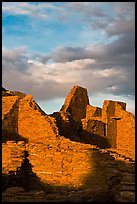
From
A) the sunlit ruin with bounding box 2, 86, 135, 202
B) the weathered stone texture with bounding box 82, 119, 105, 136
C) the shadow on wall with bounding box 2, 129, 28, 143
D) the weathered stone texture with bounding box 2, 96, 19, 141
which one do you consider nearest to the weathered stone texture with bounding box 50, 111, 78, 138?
the sunlit ruin with bounding box 2, 86, 135, 202

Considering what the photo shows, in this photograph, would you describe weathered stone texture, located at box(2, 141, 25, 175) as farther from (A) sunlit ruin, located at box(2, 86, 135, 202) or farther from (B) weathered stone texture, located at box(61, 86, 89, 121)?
(B) weathered stone texture, located at box(61, 86, 89, 121)

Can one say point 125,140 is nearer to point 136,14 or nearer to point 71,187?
point 71,187

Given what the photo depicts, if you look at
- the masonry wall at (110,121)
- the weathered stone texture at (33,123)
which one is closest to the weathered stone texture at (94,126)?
the masonry wall at (110,121)

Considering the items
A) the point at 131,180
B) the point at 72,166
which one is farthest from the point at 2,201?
the point at 72,166

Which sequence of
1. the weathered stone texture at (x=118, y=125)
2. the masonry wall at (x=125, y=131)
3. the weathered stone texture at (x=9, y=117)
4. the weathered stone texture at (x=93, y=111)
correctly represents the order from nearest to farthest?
the weathered stone texture at (x=9, y=117)
the masonry wall at (x=125, y=131)
the weathered stone texture at (x=118, y=125)
the weathered stone texture at (x=93, y=111)

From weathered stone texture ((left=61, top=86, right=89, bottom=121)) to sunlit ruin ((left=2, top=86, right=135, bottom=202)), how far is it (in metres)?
0.08

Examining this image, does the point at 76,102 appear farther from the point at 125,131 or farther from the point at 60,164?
the point at 60,164

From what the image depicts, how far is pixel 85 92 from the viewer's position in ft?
96.8

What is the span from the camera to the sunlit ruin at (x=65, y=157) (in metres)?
10.5

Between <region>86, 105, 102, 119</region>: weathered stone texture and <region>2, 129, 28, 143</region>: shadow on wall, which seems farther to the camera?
<region>86, 105, 102, 119</region>: weathered stone texture

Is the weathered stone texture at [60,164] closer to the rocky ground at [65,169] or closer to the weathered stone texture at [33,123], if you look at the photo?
the rocky ground at [65,169]

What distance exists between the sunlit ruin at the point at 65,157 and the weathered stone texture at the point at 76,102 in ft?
0.27

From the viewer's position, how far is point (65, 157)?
14.7 m

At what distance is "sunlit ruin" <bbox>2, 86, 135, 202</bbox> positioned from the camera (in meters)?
10.5
